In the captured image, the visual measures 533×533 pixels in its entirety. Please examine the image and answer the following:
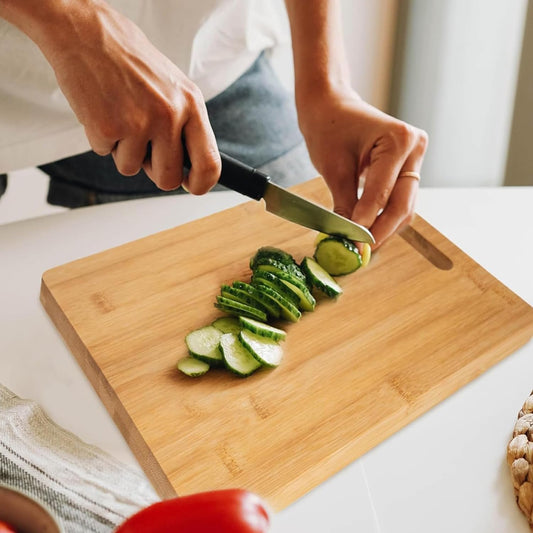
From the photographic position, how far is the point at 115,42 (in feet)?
4.14

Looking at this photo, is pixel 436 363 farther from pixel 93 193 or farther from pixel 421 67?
pixel 421 67

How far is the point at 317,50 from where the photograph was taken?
1812mm

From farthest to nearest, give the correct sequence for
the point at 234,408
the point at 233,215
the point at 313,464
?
the point at 233,215
the point at 234,408
the point at 313,464

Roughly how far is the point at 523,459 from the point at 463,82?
2.15 m

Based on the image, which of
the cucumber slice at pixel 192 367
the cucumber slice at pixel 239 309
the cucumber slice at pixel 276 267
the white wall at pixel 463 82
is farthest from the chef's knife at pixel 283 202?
the white wall at pixel 463 82

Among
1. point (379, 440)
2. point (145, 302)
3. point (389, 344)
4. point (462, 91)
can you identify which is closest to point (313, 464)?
point (379, 440)

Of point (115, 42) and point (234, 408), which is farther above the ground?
point (115, 42)

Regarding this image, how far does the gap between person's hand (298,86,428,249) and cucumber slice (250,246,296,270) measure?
19 centimetres

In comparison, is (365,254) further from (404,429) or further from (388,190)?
(404,429)

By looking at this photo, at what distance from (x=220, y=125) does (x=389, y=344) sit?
88 cm

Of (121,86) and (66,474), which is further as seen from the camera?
(121,86)

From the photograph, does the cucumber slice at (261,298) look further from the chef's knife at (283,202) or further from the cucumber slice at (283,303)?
the chef's knife at (283,202)

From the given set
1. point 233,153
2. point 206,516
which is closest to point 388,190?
point 233,153

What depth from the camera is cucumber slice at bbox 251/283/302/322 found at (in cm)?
149
